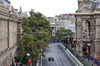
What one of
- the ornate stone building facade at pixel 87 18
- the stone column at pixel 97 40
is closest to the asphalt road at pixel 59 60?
the ornate stone building facade at pixel 87 18

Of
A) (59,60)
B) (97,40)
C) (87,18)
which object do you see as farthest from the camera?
(87,18)

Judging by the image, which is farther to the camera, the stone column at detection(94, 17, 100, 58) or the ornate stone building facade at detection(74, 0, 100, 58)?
the ornate stone building facade at detection(74, 0, 100, 58)

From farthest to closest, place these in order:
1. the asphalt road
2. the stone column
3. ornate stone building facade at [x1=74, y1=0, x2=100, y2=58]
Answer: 1. ornate stone building facade at [x1=74, y1=0, x2=100, y2=58]
2. the stone column
3. the asphalt road

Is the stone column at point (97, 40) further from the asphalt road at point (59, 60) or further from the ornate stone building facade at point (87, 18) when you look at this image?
the asphalt road at point (59, 60)

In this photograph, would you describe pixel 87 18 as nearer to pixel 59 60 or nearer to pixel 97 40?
pixel 97 40

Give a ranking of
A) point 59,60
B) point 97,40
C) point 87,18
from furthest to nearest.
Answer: point 87,18 < point 97,40 < point 59,60

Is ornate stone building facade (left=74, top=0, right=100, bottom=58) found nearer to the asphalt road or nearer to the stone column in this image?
the stone column

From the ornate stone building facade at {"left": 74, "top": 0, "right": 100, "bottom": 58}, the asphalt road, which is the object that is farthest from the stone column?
the asphalt road

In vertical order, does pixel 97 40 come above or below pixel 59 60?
above

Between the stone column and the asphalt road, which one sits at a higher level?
the stone column

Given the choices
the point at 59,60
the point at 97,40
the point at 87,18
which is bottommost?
the point at 59,60

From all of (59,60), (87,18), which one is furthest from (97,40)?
(59,60)

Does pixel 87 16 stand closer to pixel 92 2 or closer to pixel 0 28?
pixel 92 2

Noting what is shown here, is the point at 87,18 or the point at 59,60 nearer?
the point at 59,60
